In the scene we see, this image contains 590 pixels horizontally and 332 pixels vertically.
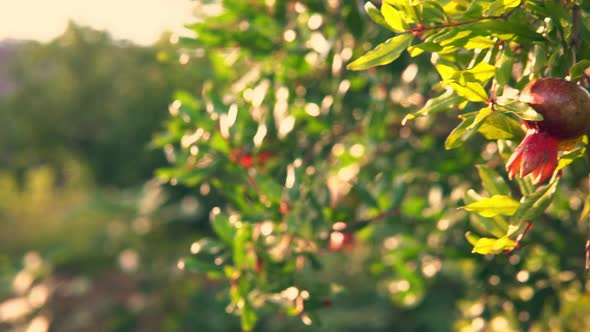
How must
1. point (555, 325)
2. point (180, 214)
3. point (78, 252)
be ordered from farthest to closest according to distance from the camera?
point (180, 214)
point (78, 252)
point (555, 325)

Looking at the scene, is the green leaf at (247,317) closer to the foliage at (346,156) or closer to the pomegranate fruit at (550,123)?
the foliage at (346,156)

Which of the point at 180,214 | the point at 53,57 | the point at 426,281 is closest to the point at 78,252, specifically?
the point at 180,214

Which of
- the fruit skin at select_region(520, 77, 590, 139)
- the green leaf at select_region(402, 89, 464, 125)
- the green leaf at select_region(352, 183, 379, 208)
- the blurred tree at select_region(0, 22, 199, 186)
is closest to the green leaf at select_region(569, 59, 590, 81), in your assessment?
the fruit skin at select_region(520, 77, 590, 139)

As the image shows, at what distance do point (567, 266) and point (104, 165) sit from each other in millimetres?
5719

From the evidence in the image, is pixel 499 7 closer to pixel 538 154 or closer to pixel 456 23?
pixel 456 23

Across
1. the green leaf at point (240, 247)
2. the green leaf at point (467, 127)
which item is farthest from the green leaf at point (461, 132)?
the green leaf at point (240, 247)

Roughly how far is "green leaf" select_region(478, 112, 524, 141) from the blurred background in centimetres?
43

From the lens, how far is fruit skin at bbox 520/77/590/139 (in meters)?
0.65

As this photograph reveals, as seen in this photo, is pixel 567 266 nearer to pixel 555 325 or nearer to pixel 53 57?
pixel 555 325

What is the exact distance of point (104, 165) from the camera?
21.6 feet

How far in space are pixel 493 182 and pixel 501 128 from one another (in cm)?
14

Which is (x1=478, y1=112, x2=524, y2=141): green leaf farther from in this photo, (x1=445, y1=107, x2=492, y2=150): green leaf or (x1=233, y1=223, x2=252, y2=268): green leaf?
(x1=233, y1=223, x2=252, y2=268): green leaf

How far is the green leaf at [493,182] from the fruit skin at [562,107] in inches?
8.0

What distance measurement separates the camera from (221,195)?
177cm
